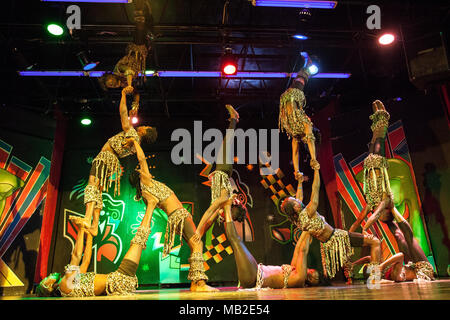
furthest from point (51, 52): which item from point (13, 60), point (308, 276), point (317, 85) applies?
point (308, 276)

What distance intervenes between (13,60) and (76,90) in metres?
1.24

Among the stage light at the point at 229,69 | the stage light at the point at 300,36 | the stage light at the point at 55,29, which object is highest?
the stage light at the point at 55,29

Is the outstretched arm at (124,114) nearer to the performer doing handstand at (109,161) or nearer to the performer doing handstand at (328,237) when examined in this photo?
the performer doing handstand at (109,161)

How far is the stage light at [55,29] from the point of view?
15.9 ft

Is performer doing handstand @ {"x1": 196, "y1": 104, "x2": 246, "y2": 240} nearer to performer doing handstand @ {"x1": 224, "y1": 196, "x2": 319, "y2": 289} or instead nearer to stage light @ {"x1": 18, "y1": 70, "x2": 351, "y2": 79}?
performer doing handstand @ {"x1": 224, "y1": 196, "x2": 319, "y2": 289}

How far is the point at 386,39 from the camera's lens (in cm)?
508

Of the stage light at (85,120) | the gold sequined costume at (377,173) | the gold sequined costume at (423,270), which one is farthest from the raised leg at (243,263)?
the stage light at (85,120)

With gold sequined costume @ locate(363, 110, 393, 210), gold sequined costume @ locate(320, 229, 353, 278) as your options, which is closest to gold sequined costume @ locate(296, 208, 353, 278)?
gold sequined costume @ locate(320, 229, 353, 278)

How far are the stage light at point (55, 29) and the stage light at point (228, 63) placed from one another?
251cm

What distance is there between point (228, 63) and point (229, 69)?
0.12 metres

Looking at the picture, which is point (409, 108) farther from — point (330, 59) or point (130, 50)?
point (130, 50)

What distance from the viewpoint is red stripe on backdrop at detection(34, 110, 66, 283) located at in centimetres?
593

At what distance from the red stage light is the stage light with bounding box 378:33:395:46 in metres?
2.32
